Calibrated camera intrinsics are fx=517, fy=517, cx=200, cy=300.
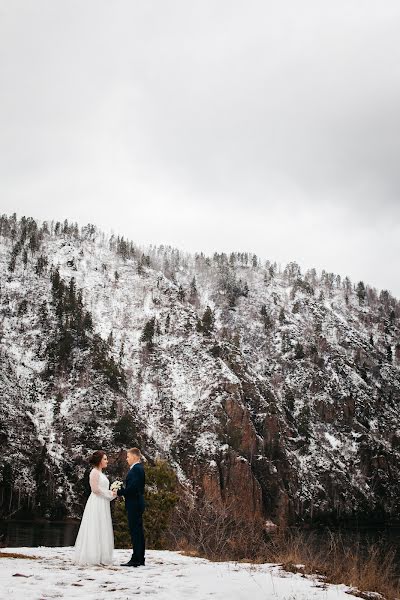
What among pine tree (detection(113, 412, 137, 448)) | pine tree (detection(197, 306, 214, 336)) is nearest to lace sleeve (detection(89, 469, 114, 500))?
pine tree (detection(113, 412, 137, 448))

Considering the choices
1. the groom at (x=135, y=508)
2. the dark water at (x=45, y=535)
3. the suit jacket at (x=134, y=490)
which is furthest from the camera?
the dark water at (x=45, y=535)

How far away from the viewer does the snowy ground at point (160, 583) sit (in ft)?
24.4

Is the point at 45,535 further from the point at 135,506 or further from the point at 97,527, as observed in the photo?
the point at 135,506

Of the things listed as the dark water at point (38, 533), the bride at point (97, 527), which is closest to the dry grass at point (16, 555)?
the bride at point (97, 527)

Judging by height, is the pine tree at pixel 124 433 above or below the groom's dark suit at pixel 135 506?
above

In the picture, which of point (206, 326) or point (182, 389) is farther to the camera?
point (206, 326)

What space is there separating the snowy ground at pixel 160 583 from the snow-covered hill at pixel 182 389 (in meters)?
53.2

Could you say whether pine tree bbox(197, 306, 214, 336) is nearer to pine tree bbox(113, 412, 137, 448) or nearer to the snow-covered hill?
the snow-covered hill

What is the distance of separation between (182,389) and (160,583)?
101258 mm

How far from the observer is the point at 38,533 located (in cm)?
6284

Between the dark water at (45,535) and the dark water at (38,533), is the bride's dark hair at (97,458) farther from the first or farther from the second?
the dark water at (38,533)

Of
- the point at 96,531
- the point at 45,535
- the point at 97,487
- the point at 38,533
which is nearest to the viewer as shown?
the point at 96,531

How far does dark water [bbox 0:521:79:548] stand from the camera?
174ft

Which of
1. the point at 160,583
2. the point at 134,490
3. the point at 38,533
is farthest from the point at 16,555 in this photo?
the point at 38,533
